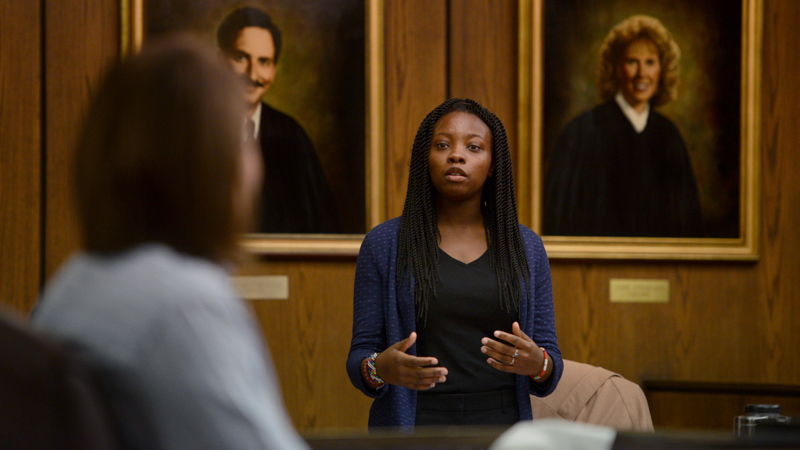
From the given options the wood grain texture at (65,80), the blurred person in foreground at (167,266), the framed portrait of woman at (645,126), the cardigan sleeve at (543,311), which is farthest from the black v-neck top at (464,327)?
the wood grain texture at (65,80)

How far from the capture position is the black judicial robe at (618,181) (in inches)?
152

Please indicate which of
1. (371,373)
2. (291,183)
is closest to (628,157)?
(291,183)

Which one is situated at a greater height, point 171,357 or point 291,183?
point 291,183

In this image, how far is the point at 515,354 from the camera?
6.77 ft

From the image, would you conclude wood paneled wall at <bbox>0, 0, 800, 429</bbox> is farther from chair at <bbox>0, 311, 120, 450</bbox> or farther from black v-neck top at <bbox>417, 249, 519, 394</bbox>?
chair at <bbox>0, 311, 120, 450</bbox>

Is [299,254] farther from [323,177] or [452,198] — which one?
[452,198]

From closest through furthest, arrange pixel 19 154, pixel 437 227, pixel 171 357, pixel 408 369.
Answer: pixel 171 357, pixel 408 369, pixel 437 227, pixel 19 154

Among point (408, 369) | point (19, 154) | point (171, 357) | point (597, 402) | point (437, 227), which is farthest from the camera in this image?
point (19, 154)

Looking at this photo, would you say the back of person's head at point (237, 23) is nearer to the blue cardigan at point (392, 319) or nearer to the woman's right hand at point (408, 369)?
the blue cardigan at point (392, 319)

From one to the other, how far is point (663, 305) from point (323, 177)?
78.5 inches

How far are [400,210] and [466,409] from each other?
1.78 metres

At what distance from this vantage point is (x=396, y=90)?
380 cm

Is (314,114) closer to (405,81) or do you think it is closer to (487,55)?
(405,81)

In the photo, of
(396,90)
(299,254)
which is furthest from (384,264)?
(396,90)
